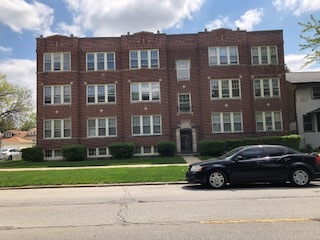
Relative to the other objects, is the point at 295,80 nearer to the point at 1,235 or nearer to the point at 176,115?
the point at 176,115

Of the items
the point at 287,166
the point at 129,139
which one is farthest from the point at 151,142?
the point at 287,166

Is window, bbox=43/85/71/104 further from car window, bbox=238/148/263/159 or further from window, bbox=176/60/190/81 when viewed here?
car window, bbox=238/148/263/159

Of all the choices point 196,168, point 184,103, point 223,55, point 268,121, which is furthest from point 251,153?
point 223,55

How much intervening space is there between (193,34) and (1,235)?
1107 inches

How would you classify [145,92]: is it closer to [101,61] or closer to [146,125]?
Answer: [146,125]

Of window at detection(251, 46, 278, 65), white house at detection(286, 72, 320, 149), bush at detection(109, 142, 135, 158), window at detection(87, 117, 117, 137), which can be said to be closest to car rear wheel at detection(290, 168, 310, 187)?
bush at detection(109, 142, 135, 158)

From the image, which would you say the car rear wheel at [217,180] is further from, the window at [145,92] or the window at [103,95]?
the window at [103,95]

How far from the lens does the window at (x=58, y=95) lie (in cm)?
3105

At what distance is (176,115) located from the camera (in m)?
31.0

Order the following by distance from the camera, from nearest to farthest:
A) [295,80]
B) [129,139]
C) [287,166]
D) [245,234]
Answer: [245,234] → [287,166] → [129,139] → [295,80]

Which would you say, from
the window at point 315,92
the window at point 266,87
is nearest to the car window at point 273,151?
the window at point 266,87

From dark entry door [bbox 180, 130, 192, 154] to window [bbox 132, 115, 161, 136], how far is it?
231 centimetres

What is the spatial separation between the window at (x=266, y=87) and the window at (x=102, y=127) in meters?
13.7

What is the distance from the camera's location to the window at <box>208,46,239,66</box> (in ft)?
103
